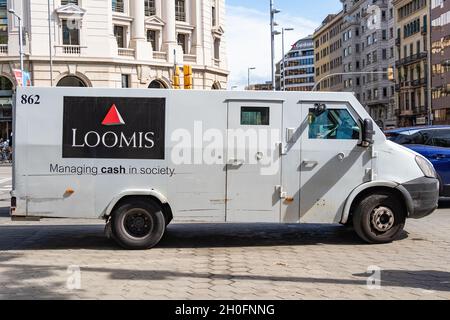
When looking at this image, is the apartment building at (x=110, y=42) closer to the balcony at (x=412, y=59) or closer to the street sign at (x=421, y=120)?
the balcony at (x=412, y=59)

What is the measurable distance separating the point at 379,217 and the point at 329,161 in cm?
115

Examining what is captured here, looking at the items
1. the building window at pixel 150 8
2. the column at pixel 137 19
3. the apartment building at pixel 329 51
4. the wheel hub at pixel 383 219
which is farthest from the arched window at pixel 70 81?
the apartment building at pixel 329 51

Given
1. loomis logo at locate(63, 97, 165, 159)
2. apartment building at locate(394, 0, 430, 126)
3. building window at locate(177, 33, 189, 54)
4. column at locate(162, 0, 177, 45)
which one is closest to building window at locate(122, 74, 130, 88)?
column at locate(162, 0, 177, 45)

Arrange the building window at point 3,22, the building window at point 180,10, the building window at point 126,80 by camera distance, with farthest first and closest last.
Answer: the building window at point 180,10 < the building window at point 126,80 < the building window at point 3,22

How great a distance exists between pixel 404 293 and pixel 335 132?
3.18m

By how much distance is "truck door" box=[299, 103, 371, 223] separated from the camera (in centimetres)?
867

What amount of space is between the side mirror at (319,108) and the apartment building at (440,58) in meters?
62.0

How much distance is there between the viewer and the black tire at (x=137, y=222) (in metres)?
8.53

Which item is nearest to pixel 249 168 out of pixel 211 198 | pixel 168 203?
pixel 211 198

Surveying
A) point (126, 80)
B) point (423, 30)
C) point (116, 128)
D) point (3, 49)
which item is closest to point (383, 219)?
point (116, 128)

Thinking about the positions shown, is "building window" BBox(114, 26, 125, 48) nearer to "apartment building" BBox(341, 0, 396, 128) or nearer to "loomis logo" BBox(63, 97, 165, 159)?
"loomis logo" BBox(63, 97, 165, 159)

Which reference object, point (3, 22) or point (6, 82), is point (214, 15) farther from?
point (6, 82)

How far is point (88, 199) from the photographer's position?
851cm

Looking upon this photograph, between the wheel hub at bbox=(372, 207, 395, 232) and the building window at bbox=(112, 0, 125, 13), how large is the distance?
45.7m
